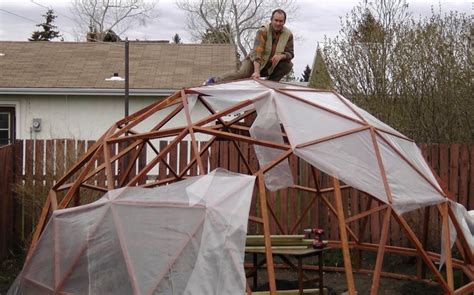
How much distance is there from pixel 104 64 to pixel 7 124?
304cm

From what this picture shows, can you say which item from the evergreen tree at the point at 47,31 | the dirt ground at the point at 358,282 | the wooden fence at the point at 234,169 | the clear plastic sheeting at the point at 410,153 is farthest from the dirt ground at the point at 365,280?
the evergreen tree at the point at 47,31

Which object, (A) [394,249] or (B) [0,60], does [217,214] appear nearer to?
(A) [394,249]

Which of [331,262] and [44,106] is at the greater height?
[44,106]

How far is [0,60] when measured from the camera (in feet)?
58.3

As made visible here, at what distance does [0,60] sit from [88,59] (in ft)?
6.80

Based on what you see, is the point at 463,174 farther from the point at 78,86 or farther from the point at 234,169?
the point at 78,86

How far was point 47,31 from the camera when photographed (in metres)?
46.2

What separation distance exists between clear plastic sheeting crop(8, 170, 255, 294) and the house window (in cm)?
999

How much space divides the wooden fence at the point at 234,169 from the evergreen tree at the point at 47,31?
36240mm

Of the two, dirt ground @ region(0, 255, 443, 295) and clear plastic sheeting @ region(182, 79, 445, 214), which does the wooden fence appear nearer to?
dirt ground @ region(0, 255, 443, 295)

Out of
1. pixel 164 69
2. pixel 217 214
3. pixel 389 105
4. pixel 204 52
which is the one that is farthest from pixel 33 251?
pixel 204 52

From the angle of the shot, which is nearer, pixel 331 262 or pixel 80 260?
pixel 80 260

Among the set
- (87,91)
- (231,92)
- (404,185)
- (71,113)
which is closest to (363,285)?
(404,185)

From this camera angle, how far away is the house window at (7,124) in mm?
15922
